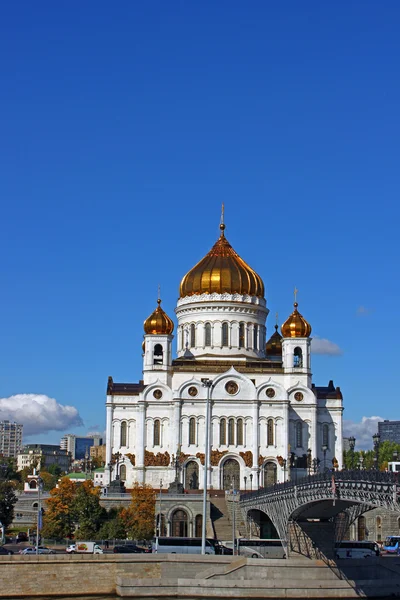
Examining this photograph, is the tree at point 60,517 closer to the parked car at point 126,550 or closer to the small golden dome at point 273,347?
the parked car at point 126,550

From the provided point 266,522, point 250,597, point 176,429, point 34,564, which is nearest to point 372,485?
point 250,597

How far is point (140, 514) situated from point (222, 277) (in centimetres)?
2712

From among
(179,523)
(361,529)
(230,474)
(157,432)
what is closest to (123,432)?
(157,432)

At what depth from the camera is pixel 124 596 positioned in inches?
2135

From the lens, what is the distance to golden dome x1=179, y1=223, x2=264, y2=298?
94.8 metres

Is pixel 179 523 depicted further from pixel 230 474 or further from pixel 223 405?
pixel 223 405

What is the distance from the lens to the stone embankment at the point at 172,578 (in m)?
54.1

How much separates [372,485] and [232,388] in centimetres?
4502

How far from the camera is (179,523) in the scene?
7788 centimetres

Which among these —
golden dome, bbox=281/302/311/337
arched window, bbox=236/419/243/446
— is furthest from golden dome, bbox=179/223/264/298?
arched window, bbox=236/419/243/446

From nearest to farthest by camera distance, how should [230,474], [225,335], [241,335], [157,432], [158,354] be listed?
[230,474] < [157,432] < [158,354] < [225,335] < [241,335]

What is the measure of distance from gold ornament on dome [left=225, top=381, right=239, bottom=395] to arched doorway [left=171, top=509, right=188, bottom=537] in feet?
45.8

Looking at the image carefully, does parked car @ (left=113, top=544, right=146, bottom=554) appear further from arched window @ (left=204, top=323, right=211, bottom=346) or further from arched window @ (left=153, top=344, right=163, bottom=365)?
arched window @ (left=204, top=323, right=211, bottom=346)

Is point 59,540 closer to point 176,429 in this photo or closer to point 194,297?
point 176,429
